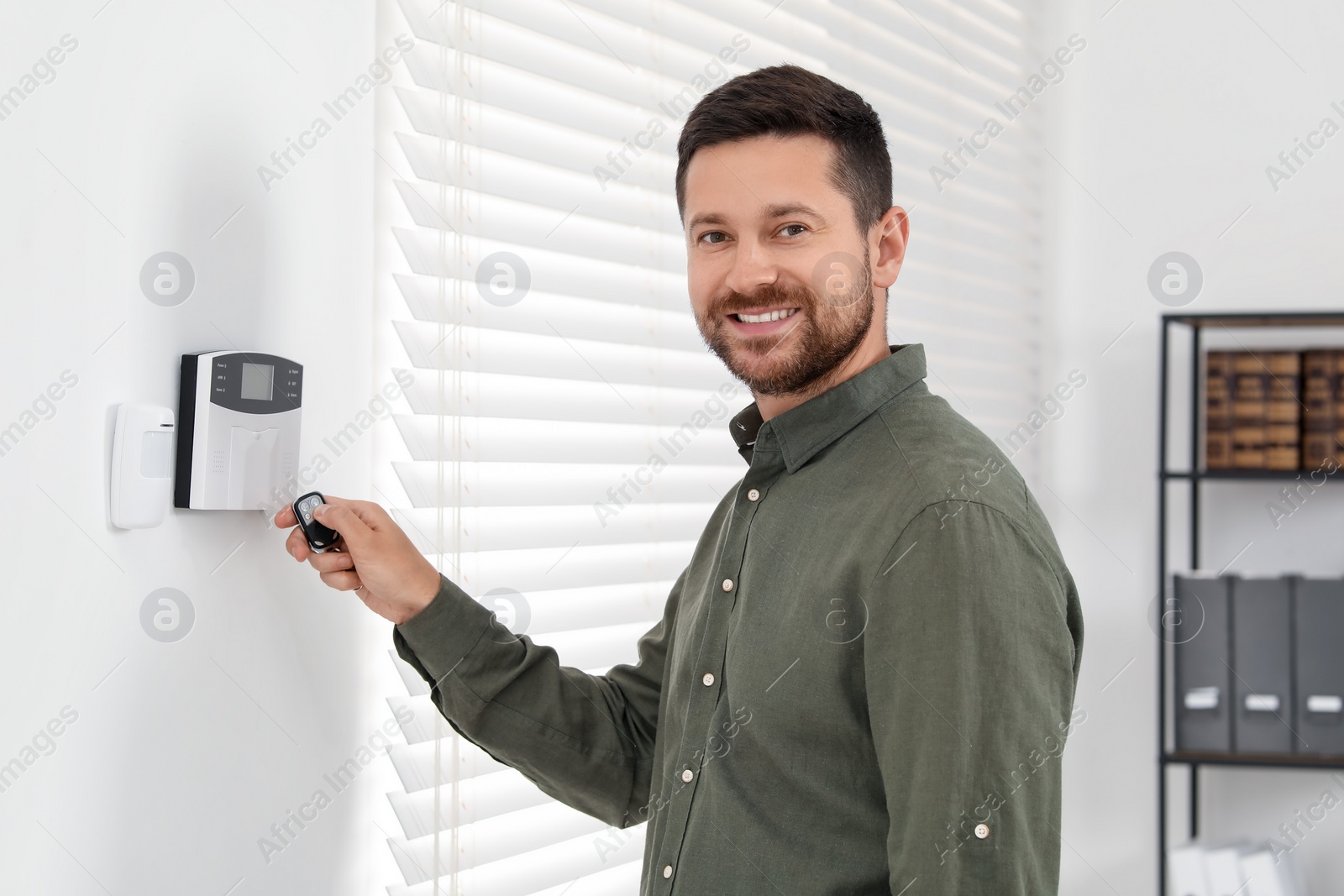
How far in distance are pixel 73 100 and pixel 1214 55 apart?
2.40 m

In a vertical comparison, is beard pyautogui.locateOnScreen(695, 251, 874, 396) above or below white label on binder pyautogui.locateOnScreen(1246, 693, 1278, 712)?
→ above

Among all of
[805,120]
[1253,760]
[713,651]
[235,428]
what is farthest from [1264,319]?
[235,428]

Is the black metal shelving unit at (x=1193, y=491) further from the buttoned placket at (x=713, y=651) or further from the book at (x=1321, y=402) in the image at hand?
the buttoned placket at (x=713, y=651)

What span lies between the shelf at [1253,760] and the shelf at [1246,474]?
52cm

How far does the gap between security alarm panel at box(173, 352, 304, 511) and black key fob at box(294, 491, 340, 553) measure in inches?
1.7

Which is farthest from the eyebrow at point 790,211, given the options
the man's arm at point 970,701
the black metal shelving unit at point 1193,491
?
the black metal shelving unit at point 1193,491

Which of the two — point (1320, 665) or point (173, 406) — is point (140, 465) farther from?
point (1320, 665)

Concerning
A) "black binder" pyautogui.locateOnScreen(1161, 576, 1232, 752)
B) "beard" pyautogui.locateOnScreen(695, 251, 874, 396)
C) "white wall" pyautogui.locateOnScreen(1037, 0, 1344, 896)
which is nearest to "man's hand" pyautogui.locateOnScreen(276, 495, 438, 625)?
"beard" pyautogui.locateOnScreen(695, 251, 874, 396)

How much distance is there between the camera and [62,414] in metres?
0.78

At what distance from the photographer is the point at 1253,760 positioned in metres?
2.08

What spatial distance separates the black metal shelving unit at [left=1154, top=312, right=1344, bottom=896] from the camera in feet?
6.87

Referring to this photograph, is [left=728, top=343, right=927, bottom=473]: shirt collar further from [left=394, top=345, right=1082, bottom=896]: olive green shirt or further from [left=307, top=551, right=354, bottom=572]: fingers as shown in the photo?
[left=307, top=551, right=354, bottom=572]: fingers

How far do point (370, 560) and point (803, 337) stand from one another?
17.7 inches

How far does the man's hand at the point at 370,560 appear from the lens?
0.95 m
